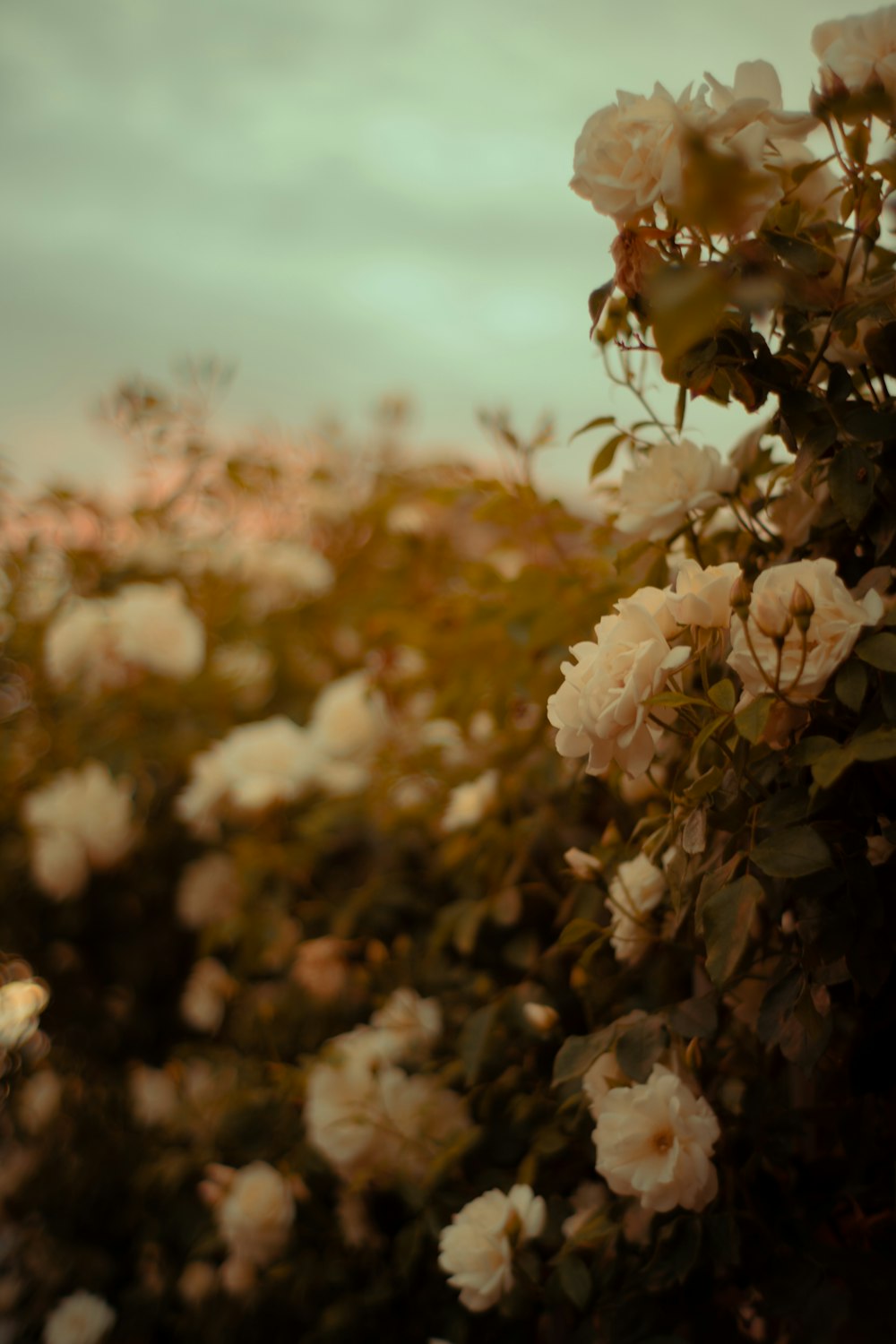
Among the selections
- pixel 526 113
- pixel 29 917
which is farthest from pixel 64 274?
pixel 29 917

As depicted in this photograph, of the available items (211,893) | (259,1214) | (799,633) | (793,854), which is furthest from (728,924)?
(211,893)

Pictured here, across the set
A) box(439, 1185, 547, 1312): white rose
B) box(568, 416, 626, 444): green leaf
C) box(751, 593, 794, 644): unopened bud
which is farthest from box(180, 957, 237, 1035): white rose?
box(751, 593, 794, 644): unopened bud

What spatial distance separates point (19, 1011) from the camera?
1452 mm

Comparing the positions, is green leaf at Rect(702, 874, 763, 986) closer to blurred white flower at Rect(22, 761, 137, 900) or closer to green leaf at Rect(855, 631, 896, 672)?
green leaf at Rect(855, 631, 896, 672)

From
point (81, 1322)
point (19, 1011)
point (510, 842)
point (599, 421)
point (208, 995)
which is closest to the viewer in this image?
point (599, 421)

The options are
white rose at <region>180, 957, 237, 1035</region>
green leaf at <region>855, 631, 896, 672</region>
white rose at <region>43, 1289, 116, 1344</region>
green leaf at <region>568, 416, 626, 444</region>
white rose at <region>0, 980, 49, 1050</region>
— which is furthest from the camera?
white rose at <region>0, 980, 49, 1050</region>

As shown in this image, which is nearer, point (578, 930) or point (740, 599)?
point (740, 599)

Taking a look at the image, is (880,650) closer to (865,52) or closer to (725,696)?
(725,696)

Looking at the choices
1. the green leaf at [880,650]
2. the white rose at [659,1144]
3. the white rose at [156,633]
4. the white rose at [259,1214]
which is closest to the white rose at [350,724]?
the white rose at [156,633]

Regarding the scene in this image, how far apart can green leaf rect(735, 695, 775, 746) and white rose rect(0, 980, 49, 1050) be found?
1312 millimetres

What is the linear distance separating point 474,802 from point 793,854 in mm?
489

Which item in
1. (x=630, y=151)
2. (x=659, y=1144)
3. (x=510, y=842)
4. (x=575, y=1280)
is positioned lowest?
(x=575, y=1280)

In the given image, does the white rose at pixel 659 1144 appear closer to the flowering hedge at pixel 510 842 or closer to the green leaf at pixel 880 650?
the flowering hedge at pixel 510 842

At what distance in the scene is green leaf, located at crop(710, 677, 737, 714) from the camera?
499 mm
